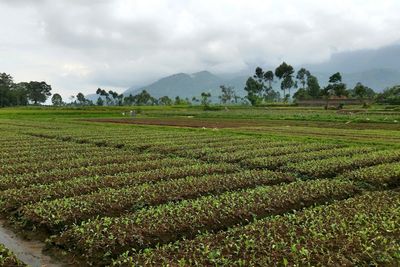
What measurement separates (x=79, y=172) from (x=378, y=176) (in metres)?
12.7

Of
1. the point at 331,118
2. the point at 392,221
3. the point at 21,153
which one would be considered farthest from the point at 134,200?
the point at 331,118

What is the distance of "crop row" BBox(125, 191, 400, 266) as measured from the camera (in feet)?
28.4

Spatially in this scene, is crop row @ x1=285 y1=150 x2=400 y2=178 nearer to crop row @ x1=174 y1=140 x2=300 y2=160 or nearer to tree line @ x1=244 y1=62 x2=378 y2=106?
crop row @ x1=174 y1=140 x2=300 y2=160

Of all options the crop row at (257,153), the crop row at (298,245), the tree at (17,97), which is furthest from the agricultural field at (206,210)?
the tree at (17,97)

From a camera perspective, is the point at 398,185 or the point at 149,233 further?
the point at 398,185

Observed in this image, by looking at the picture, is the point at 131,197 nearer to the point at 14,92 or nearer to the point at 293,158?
the point at 293,158

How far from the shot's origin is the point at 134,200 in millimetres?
13641

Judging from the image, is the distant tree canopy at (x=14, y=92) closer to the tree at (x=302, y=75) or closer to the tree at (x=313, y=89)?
the tree at (x=313, y=89)

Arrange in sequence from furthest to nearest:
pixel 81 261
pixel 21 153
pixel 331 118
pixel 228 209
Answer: pixel 331 118
pixel 21 153
pixel 228 209
pixel 81 261

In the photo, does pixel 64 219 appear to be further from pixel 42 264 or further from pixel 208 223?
pixel 208 223

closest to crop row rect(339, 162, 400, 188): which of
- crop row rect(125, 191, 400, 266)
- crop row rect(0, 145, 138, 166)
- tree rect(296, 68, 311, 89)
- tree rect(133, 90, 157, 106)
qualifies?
crop row rect(125, 191, 400, 266)

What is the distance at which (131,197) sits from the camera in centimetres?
1388

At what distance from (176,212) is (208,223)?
1028 millimetres

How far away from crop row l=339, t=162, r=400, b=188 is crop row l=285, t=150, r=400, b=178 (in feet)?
3.37
